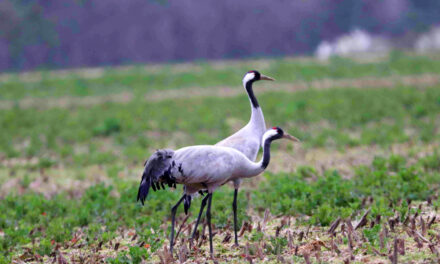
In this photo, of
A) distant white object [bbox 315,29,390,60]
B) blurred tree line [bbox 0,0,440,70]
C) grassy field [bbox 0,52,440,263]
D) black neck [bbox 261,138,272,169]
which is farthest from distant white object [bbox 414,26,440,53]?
black neck [bbox 261,138,272,169]

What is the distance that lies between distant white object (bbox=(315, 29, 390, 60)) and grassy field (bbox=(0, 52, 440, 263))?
841 inches

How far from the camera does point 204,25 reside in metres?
44.8

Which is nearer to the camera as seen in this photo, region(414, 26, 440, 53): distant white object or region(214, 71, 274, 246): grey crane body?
region(214, 71, 274, 246): grey crane body

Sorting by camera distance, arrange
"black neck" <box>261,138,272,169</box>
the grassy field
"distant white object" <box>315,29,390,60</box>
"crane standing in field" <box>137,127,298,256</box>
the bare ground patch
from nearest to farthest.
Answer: the bare ground patch < "crane standing in field" <box>137,127,298,256</box> < the grassy field < "black neck" <box>261,138,272,169</box> < "distant white object" <box>315,29,390,60</box>

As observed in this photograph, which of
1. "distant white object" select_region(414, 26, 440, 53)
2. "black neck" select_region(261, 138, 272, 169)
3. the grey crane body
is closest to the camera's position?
"black neck" select_region(261, 138, 272, 169)

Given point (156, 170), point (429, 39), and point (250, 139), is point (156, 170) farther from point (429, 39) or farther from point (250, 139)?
point (429, 39)

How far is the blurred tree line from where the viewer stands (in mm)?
42594

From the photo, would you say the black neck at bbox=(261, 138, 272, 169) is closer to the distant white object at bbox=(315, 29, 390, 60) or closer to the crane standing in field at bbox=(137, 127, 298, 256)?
the crane standing in field at bbox=(137, 127, 298, 256)

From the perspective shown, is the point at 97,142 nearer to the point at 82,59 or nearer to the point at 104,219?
the point at 104,219

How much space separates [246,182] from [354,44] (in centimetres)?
3518

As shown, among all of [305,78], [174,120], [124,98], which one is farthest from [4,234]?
[305,78]

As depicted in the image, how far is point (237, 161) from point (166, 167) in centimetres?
63

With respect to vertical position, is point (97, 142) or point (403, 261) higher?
point (97, 142)

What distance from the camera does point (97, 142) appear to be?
12.5 m
